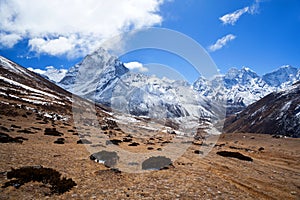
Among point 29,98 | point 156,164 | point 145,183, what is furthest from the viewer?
point 29,98

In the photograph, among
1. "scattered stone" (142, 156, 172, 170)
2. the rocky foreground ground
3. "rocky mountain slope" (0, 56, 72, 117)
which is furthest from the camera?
"rocky mountain slope" (0, 56, 72, 117)

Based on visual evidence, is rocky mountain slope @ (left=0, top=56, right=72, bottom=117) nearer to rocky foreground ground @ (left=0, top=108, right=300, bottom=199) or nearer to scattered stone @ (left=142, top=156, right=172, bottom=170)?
rocky foreground ground @ (left=0, top=108, right=300, bottom=199)

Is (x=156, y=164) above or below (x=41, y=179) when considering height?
above

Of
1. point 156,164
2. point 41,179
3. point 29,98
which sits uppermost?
point 29,98

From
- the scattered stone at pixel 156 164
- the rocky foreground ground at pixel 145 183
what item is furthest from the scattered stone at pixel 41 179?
the scattered stone at pixel 156 164

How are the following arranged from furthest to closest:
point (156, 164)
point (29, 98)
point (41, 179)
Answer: point (29, 98) < point (156, 164) < point (41, 179)

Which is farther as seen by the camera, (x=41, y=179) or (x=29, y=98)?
(x=29, y=98)

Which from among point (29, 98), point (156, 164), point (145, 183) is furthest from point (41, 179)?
point (29, 98)

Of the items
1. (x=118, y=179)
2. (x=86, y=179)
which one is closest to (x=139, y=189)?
(x=118, y=179)

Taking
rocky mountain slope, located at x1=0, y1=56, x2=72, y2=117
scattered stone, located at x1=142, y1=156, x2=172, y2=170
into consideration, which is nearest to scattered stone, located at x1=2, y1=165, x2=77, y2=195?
scattered stone, located at x1=142, y1=156, x2=172, y2=170

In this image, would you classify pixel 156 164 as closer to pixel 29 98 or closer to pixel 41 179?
pixel 41 179

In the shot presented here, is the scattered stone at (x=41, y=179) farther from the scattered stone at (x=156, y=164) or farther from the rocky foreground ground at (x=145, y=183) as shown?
the scattered stone at (x=156, y=164)

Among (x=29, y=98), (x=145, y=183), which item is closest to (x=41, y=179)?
(x=145, y=183)

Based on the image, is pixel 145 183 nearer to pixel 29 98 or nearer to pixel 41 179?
pixel 41 179
